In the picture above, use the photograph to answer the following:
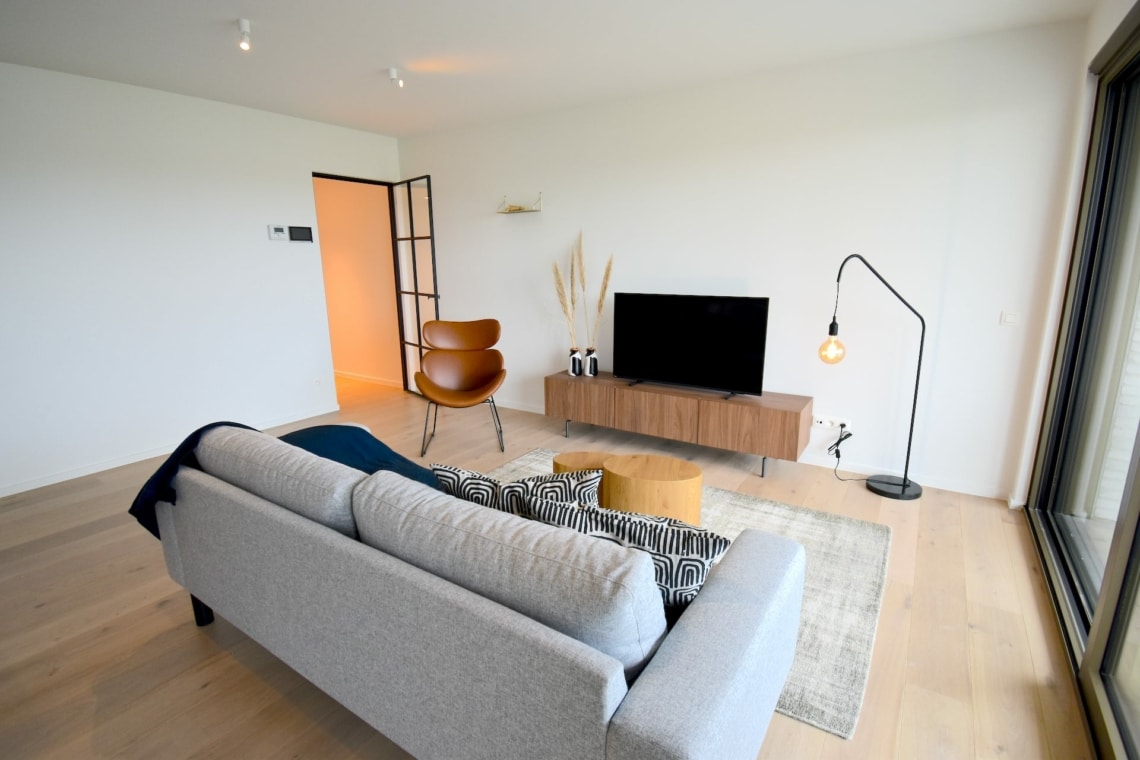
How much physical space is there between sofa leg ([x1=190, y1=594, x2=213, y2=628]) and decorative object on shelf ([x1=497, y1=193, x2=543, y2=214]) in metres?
3.56

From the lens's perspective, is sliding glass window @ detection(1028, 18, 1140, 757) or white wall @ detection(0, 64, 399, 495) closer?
sliding glass window @ detection(1028, 18, 1140, 757)

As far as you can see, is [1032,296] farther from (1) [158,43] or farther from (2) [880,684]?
(1) [158,43]

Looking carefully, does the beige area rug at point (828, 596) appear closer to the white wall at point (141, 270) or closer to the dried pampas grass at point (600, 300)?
the dried pampas grass at point (600, 300)

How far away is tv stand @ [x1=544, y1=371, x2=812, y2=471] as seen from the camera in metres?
3.44

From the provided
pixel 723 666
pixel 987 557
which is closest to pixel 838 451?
pixel 987 557

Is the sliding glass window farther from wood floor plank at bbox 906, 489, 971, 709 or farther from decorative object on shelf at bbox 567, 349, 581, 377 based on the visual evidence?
decorative object on shelf at bbox 567, 349, 581, 377

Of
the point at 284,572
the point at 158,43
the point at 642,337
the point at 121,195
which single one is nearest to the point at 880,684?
the point at 284,572

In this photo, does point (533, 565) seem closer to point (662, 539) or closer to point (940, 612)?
point (662, 539)

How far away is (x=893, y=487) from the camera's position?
10.8 ft

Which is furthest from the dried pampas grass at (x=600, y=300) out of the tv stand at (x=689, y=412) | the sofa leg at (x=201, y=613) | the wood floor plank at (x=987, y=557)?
the sofa leg at (x=201, y=613)

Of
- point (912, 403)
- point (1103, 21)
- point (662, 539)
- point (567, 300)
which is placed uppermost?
point (1103, 21)

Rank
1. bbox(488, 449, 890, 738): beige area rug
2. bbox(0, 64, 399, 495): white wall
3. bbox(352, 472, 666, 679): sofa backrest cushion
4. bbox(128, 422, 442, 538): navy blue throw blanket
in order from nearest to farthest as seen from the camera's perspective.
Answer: bbox(352, 472, 666, 679): sofa backrest cushion < bbox(488, 449, 890, 738): beige area rug < bbox(128, 422, 442, 538): navy blue throw blanket < bbox(0, 64, 399, 495): white wall

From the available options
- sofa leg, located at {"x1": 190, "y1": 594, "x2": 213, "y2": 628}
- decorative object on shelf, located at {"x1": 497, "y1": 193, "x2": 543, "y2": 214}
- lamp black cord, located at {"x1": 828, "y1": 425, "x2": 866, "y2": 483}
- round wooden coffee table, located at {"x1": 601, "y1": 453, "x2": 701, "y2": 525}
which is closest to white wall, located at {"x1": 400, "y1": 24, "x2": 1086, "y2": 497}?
lamp black cord, located at {"x1": 828, "y1": 425, "x2": 866, "y2": 483}

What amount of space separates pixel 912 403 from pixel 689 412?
131 centimetres
